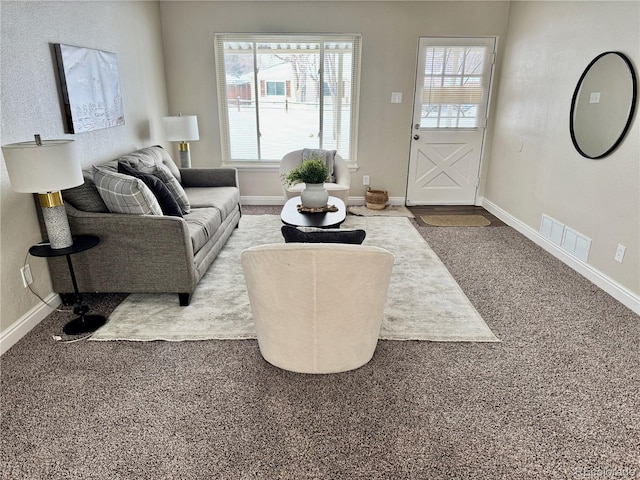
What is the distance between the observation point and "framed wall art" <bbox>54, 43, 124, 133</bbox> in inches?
117

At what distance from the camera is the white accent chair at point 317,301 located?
1.85m

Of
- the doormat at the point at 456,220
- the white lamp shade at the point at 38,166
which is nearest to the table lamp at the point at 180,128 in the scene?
the white lamp shade at the point at 38,166

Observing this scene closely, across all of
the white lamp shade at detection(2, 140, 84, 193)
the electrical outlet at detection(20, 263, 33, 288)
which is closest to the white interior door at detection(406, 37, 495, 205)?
the white lamp shade at detection(2, 140, 84, 193)

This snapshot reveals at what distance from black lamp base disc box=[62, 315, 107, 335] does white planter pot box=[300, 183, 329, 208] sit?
5.87 ft

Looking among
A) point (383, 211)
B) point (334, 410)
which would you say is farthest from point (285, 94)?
point (334, 410)

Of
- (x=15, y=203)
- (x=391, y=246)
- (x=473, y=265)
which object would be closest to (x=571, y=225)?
(x=473, y=265)

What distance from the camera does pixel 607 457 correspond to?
1.73 metres

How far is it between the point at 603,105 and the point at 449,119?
2.23 metres

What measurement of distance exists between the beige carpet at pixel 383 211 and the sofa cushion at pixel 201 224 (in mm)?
2129

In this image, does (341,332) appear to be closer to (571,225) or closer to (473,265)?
(473,265)

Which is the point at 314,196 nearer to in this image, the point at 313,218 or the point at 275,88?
the point at 313,218

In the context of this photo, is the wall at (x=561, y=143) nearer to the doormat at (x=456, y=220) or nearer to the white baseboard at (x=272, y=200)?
the doormat at (x=456, y=220)

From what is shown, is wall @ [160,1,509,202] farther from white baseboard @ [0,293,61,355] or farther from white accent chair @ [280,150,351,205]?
white baseboard @ [0,293,61,355]

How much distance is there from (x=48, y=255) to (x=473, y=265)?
3220mm
